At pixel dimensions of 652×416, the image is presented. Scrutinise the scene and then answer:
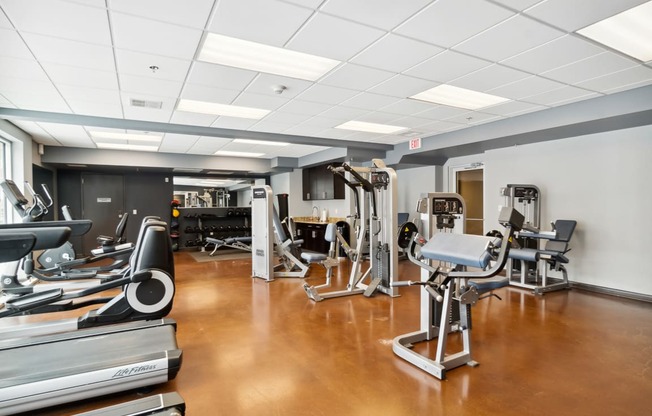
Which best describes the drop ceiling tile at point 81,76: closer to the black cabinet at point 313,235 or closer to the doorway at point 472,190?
the black cabinet at point 313,235

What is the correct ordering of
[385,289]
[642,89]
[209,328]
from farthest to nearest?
[385,289] < [642,89] < [209,328]

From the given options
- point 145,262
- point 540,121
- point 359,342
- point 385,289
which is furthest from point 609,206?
point 145,262

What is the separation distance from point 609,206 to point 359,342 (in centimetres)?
433

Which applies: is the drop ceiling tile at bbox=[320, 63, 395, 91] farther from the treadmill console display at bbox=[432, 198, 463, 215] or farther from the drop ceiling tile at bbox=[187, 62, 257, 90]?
the treadmill console display at bbox=[432, 198, 463, 215]

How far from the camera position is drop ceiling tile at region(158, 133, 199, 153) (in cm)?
646

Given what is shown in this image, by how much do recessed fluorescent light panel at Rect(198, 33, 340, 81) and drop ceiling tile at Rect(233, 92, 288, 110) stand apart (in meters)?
0.71

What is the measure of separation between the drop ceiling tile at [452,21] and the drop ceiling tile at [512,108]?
2156 mm

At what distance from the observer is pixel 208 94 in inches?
163

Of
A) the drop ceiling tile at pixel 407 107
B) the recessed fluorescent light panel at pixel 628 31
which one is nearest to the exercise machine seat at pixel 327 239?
the drop ceiling tile at pixel 407 107

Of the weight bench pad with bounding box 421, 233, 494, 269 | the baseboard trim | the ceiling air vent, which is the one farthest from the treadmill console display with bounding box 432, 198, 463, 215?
the ceiling air vent

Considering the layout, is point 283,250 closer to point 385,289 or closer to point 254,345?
point 385,289

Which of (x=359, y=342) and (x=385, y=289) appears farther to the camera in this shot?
(x=385, y=289)

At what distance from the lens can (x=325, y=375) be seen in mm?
2576

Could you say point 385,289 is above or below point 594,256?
below
